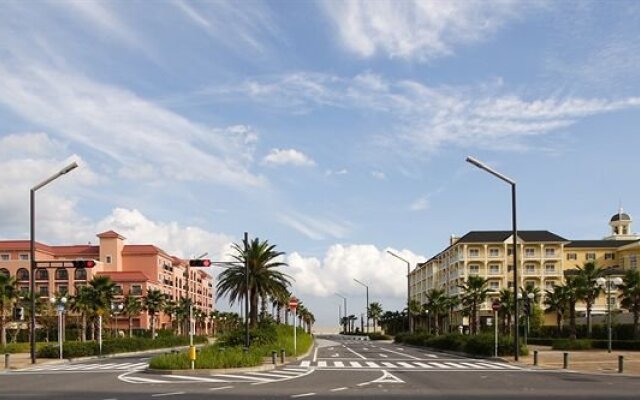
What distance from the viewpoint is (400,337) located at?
8712cm

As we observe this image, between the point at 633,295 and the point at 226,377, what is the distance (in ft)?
168

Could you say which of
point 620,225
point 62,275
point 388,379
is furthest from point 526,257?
point 388,379

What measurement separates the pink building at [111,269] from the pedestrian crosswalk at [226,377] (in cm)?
8171

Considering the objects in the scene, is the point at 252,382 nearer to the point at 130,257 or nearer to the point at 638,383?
the point at 638,383

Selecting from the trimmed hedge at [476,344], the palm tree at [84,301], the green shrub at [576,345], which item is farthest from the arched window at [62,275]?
the green shrub at [576,345]

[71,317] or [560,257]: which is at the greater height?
[560,257]

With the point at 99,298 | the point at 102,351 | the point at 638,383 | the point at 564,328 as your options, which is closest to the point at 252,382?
the point at 638,383

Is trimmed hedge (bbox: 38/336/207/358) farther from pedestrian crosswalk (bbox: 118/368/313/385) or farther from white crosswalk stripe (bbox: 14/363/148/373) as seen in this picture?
pedestrian crosswalk (bbox: 118/368/313/385)

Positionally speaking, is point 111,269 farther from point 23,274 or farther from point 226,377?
point 226,377

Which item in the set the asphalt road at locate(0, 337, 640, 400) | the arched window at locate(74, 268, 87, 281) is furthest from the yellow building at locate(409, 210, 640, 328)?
the asphalt road at locate(0, 337, 640, 400)

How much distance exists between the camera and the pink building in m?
119

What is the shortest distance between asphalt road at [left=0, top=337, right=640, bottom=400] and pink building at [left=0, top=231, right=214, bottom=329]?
270 ft

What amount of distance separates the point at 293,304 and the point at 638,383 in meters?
22.8

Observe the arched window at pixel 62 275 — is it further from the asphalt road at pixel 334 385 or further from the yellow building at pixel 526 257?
the asphalt road at pixel 334 385
